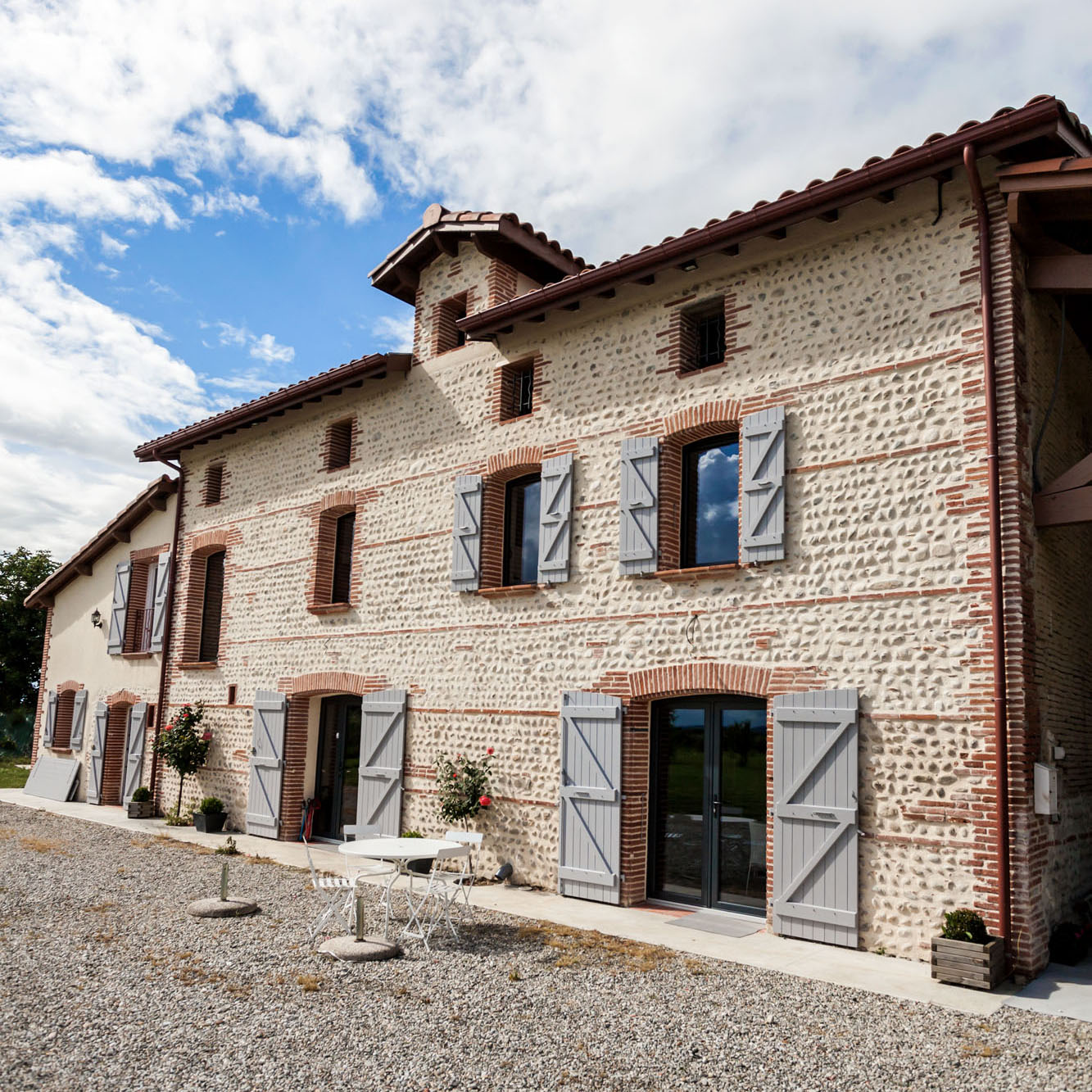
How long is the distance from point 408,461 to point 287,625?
10.6 ft

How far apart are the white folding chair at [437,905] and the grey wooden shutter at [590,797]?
1331mm

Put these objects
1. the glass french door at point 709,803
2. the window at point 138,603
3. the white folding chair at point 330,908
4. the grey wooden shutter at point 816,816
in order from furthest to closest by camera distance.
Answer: the window at point 138,603 < the glass french door at point 709,803 < the white folding chair at point 330,908 < the grey wooden shutter at point 816,816

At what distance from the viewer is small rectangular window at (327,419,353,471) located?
1302 cm

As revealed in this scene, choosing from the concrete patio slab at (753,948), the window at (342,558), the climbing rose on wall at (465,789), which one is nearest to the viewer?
the concrete patio slab at (753,948)

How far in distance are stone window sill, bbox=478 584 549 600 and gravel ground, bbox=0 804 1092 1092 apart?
347cm

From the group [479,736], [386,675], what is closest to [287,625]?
[386,675]

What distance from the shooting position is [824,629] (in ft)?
25.0

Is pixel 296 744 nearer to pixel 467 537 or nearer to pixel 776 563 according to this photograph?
pixel 467 537

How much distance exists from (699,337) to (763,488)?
6.84 ft

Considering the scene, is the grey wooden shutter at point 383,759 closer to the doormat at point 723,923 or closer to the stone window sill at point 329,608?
the stone window sill at point 329,608

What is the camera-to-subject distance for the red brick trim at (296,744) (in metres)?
12.4

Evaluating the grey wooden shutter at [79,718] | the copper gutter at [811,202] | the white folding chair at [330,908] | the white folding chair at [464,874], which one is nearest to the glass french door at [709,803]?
the white folding chair at [464,874]

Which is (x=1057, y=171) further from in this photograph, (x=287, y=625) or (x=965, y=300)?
(x=287, y=625)

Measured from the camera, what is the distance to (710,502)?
8.98 metres
